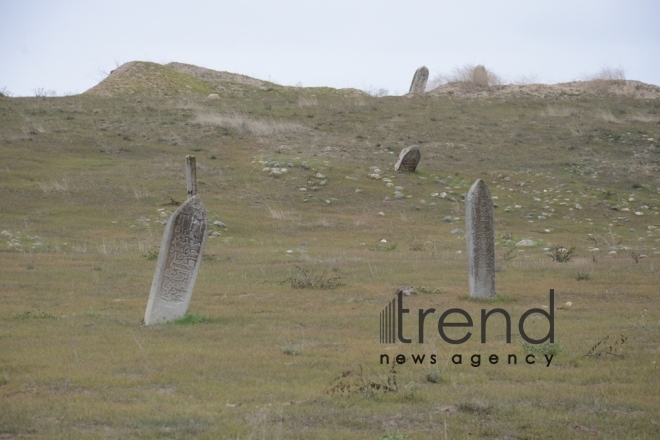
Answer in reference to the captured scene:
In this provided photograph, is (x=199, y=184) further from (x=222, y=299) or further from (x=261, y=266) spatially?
(x=222, y=299)

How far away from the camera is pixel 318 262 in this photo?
19078 millimetres

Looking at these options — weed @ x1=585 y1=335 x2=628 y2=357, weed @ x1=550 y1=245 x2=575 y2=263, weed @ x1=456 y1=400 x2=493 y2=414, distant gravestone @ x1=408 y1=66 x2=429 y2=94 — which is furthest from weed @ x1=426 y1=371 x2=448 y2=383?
distant gravestone @ x1=408 y1=66 x2=429 y2=94

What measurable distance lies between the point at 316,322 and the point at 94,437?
18.4ft

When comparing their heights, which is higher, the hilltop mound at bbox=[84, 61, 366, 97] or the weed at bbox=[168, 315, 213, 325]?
the hilltop mound at bbox=[84, 61, 366, 97]

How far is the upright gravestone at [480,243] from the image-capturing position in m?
14.0

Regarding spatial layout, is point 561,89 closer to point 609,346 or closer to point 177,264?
point 177,264

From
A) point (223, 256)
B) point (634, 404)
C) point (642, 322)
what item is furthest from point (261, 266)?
point (634, 404)

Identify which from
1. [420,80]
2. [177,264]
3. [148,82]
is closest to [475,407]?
[177,264]

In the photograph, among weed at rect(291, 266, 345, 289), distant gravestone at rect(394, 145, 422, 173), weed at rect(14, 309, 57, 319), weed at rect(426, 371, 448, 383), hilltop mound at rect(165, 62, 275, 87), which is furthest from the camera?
hilltop mound at rect(165, 62, 275, 87)

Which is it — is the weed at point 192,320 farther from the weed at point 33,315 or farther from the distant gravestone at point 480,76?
the distant gravestone at point 480,76

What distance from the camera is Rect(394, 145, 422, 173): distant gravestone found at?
112 feet

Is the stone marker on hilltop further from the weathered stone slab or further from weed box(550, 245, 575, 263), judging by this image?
weed box(550, 245, 575, 263)

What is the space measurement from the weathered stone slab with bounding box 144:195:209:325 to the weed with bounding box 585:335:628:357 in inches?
211

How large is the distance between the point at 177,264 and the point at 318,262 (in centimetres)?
765
